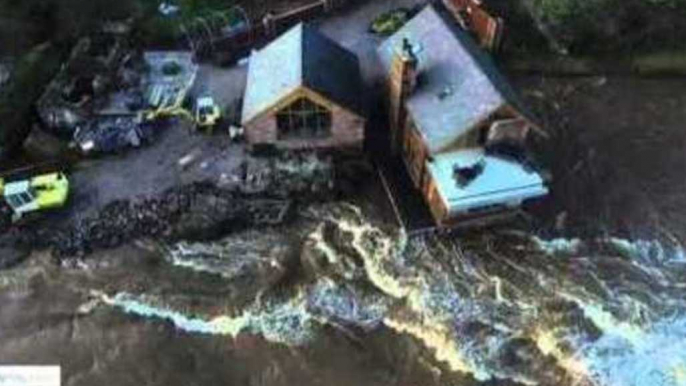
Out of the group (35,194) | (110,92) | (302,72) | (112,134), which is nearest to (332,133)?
(302,72)

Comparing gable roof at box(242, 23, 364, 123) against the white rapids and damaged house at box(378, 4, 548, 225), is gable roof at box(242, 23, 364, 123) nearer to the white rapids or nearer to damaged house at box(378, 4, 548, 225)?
damaged house at box(378, 4, 548, 225)

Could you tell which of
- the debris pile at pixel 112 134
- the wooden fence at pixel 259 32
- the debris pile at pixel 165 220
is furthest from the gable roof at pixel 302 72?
the debris pile at pixel 112 134

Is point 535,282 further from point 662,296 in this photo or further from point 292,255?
point 292,255

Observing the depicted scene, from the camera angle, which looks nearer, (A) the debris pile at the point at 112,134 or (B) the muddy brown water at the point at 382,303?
(B) the muddy brown water at the point at 382,303

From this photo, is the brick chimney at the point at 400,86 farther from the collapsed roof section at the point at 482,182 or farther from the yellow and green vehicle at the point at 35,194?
the yellow and green vehicle at the point at 35,194

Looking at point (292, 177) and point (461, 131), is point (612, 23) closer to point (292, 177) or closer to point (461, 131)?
point (461, 131)

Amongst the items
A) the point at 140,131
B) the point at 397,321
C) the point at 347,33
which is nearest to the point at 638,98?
the point at 347,33
